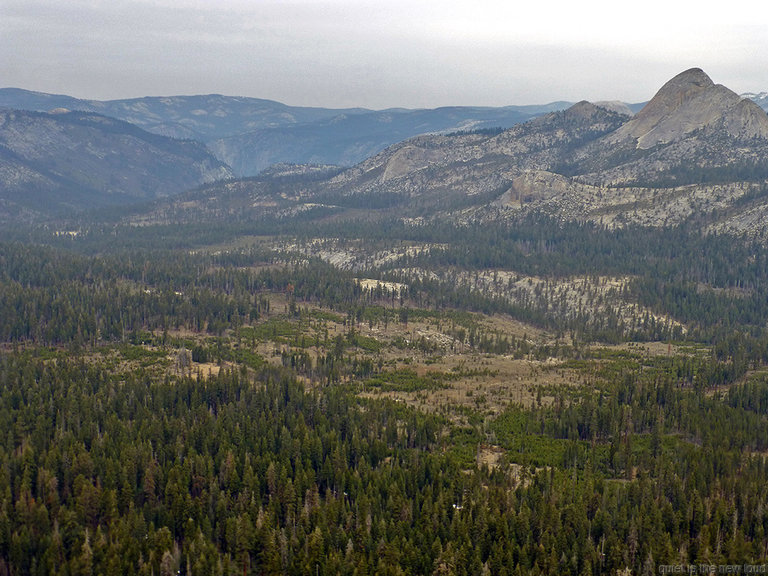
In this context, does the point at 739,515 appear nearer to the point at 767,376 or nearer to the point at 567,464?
the point at 567,464

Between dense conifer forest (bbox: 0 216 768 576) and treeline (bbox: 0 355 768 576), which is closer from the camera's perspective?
treeline (bbox: 0 355 768 576)

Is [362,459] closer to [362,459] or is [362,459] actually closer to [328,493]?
[362,459]

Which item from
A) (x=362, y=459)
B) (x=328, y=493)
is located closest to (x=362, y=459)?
(x=362, y=459)

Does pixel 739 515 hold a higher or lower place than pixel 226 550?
higher

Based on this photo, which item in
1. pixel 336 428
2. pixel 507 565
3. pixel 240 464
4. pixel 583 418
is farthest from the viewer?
pixel 583 418

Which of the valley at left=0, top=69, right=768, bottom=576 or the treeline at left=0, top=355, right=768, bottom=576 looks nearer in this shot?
the treeline at left=0, top=355, right=768, bottom=576

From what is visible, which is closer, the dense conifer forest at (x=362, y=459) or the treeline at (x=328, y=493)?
the treeline at (x=328, y=493)

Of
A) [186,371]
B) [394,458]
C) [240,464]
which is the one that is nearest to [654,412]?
[394,458]

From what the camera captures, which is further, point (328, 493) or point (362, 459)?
point (362, 459)

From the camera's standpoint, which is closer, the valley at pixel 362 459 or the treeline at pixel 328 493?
the treeline at pixel 328 493

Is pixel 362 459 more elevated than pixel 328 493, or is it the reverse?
pixel 362 459

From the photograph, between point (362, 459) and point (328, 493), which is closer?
point (328, 493)
